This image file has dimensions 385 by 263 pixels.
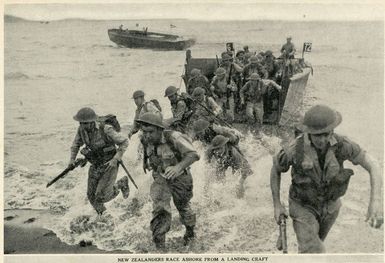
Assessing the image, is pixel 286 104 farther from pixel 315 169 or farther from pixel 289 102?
pixel 315 169

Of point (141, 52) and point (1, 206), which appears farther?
point (141, 52)

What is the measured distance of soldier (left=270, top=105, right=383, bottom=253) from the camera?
16.0ft

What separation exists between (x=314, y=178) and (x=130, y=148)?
374cm

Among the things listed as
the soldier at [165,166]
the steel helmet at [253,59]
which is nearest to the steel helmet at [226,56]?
the steel helmet at [253,59]

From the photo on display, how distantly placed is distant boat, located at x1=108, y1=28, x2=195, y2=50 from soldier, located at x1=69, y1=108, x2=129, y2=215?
8.04ft

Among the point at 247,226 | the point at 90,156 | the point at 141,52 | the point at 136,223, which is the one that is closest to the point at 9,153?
the point at 90,156

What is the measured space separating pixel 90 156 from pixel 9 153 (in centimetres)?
141

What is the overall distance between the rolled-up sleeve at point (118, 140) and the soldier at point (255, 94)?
2801mm

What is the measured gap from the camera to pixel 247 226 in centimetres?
676

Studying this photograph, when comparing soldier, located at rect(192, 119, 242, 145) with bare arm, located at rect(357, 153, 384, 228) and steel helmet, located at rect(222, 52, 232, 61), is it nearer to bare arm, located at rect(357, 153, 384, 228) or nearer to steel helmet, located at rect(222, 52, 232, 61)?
steel helmet, located at rect(222, 52, 232, 61)

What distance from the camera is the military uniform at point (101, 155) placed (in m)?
6.35

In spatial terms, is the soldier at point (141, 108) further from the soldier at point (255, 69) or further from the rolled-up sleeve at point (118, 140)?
the soldier at point (255, 69)

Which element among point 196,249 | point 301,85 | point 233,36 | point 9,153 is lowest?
point 196,249

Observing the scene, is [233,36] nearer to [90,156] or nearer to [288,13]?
[288,13]
